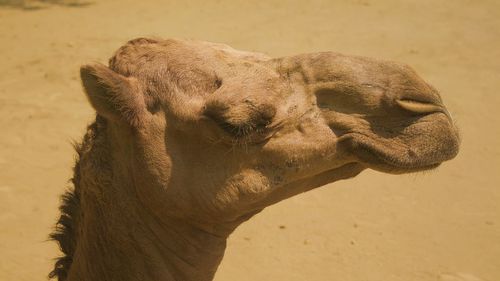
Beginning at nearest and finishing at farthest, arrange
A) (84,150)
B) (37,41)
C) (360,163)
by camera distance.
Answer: (360,163) → (84,150) → (37,41)

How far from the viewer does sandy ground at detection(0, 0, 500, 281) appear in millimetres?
5301

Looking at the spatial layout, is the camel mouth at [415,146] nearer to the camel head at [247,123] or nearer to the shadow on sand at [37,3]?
the camel head at [247,123]

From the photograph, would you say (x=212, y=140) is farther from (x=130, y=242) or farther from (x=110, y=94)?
(x=130, y=242)

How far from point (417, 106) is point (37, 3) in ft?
39.5

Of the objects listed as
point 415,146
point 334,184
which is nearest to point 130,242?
point 415,146

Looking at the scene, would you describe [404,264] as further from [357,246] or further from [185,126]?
[185,126]

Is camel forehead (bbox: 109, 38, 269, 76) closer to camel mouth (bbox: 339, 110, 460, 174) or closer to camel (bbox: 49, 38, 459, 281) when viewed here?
camel (bbox: 49, 38, 459, 281)

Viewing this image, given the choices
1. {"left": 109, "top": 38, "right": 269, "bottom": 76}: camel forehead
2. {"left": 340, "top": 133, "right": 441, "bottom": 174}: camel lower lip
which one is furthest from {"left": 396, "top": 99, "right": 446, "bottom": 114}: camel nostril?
{"left": 109, "top": 38, "right": 269, "bottom": 76}: camel forehead

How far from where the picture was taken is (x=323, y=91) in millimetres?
2592

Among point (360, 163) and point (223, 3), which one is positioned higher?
point (360, 163)

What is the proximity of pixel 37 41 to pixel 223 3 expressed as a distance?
3.98 metres

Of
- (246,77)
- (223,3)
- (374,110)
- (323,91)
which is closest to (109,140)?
(246,77)

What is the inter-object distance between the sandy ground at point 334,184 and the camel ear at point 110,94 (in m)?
2.77

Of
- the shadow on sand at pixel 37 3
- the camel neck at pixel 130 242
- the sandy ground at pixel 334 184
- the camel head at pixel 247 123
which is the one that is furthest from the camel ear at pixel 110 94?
the shadow on sand at pixel 37 3
